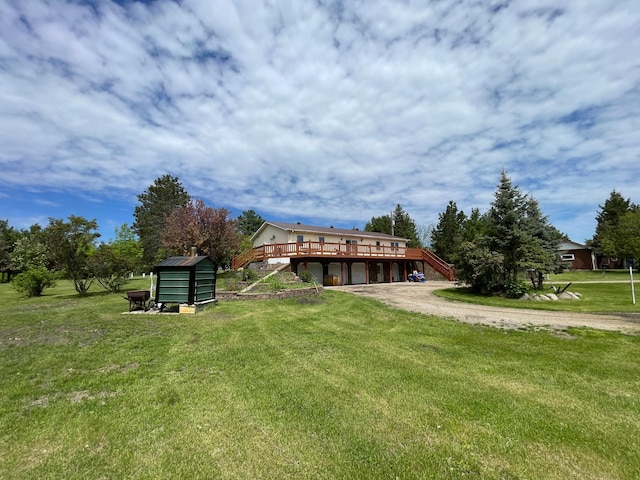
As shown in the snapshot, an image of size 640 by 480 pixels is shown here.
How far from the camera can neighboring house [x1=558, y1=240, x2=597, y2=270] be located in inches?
1619

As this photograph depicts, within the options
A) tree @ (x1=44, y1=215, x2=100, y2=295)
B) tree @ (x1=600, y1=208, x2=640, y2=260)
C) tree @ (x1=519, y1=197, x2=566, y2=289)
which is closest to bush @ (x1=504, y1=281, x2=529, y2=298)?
tree @ (x1=519, y1=197, x2=566, y2=289)

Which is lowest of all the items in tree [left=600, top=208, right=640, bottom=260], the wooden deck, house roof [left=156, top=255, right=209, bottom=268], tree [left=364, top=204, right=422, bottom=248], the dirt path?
the dirt path

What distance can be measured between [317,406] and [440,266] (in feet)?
85.4

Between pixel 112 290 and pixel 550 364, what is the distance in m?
20.5

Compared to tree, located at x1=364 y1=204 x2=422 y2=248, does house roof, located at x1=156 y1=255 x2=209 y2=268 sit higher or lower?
lower

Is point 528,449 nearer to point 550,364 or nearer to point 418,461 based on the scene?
point 418,461

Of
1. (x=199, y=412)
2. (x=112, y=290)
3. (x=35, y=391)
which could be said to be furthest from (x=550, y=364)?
(x=112, y=290)

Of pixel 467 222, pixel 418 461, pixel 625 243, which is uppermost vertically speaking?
pixel 467 222

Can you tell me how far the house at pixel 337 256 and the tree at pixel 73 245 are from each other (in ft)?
32.3

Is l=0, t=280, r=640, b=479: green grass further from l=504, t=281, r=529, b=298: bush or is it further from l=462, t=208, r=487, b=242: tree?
l=462, t=208, r=487, b=242: tree

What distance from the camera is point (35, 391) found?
4.14 meters

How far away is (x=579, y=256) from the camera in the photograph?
41.4 m

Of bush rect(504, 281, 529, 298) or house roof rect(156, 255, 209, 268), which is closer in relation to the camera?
house roof rect(156, 255, 209, 268)

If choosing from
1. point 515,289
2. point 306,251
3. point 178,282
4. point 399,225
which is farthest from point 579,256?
point 178,282
